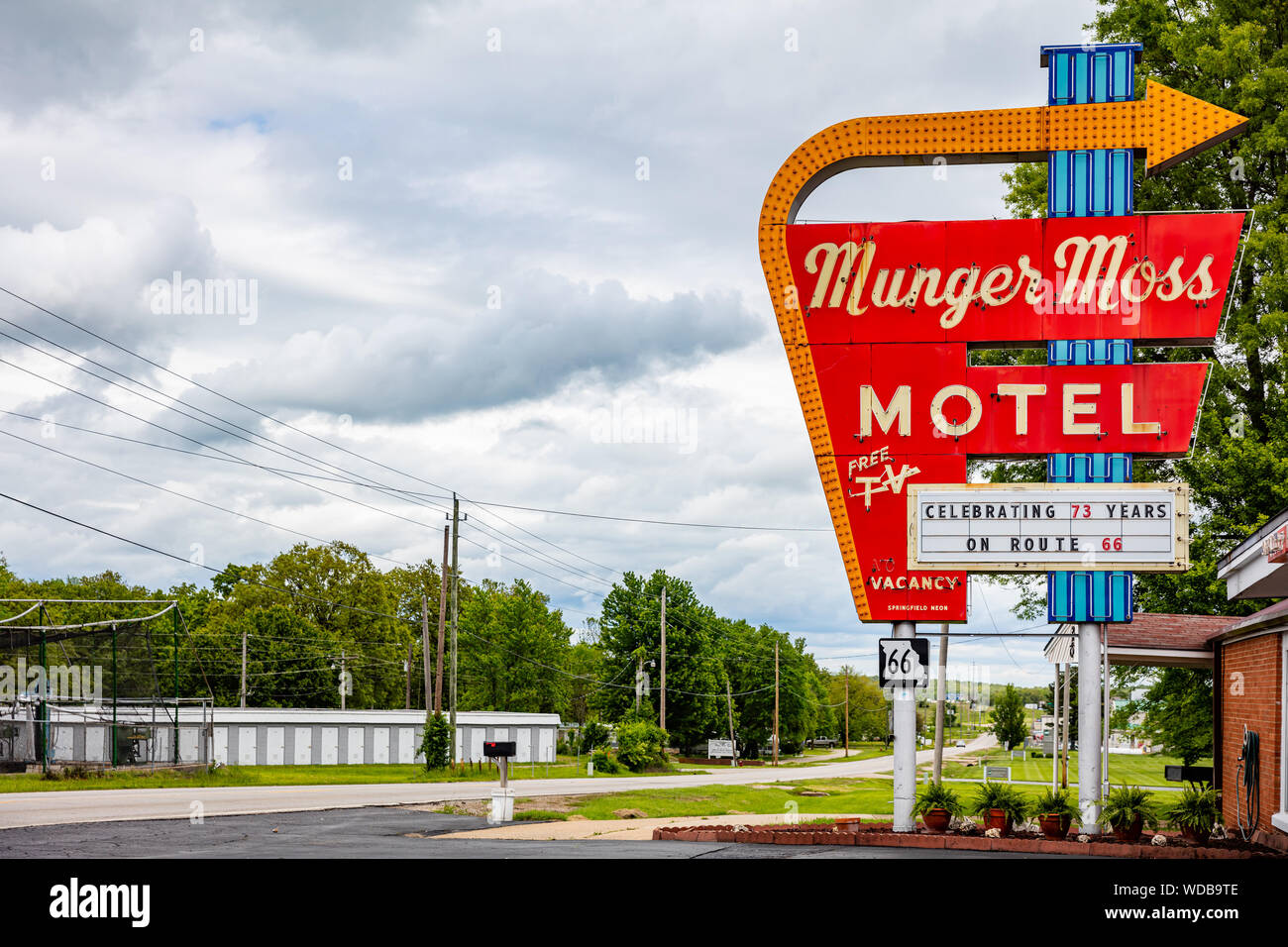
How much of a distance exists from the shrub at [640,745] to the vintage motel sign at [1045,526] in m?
42.2

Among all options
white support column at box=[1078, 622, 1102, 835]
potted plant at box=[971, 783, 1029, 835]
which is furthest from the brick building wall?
potted plant at box=[971, 783, 1029, 835]

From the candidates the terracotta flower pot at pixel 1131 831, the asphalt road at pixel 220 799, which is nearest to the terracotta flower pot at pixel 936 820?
the terracotta flower pot at pixel 1131 831

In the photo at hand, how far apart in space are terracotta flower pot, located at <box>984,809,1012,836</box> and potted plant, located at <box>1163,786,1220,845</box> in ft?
8.69

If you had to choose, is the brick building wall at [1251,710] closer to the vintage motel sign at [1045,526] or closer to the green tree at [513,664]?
the vintage motel sign at [1045,526]

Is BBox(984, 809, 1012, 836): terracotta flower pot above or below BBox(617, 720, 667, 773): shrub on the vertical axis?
above

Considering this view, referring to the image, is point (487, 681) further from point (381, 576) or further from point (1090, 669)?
point (1090, 669)

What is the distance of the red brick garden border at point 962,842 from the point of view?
659 inches

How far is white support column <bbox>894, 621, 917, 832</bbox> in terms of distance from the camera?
1906 cm

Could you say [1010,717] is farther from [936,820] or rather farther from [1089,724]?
[936,820]

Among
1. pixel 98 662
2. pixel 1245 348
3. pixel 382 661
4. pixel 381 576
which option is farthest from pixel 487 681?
pixel 1245 348

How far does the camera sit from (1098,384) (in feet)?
63.0

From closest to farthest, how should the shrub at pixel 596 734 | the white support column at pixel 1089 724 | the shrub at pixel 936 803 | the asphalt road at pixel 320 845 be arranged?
the asphalt road at pixel 320 845, the white support column at pixel 1089 724, the shrub at pixel 936 803, the shrub at pixel 596 734

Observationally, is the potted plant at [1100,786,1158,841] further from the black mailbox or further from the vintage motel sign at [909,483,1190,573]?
the black mailbox

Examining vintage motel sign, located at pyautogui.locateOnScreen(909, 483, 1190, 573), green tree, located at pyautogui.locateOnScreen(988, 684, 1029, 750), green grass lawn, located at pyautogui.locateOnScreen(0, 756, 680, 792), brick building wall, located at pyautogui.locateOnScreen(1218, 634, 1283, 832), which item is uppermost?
vintage motel sign, located at pyautogui.locateOnScreen(909, 483, 1190, 573)
